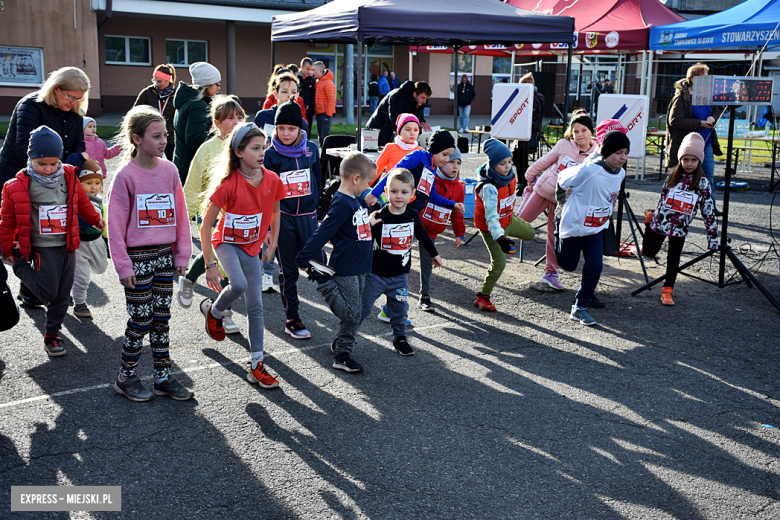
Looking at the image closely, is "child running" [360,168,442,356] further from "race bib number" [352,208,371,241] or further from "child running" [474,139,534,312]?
"child running" [474,139,534,312]

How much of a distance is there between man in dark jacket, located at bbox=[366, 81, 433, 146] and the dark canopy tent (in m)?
0.59

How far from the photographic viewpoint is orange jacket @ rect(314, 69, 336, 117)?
1534 cm

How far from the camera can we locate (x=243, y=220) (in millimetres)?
4418

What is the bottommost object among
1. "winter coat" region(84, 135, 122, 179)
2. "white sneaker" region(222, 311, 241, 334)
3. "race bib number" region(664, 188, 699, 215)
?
"white sneaker" region(222, 311, 241, 334)

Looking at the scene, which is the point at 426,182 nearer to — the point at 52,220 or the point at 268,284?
the point at 268,284

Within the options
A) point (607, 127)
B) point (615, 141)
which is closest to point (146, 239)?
point (615, 141)

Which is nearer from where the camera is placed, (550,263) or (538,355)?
(538,355)

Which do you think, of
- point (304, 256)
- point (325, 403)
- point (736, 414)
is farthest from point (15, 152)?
point (736, 414)

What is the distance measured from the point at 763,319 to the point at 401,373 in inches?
134

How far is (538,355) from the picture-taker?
17.3ft

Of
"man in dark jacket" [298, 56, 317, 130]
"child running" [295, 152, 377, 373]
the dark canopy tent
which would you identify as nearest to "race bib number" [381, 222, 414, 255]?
"child running" [295, 152, 377, 373]

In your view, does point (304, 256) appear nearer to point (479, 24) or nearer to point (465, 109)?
point (479, 24)

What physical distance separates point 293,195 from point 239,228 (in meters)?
0.99

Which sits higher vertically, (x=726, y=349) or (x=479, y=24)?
(x=479, y=24)
